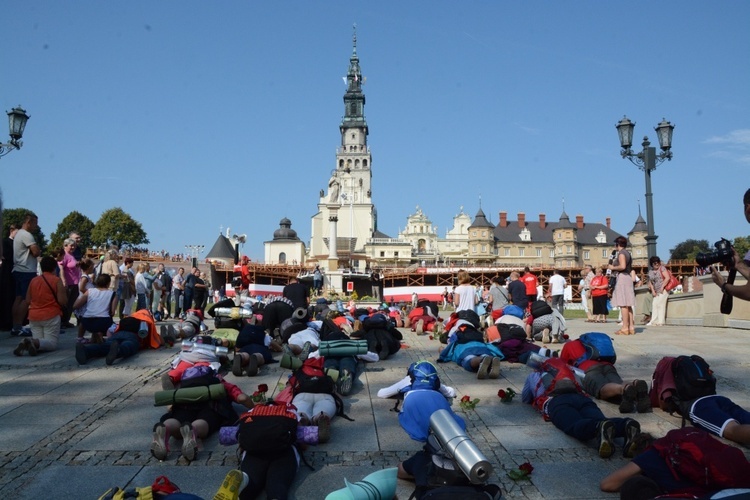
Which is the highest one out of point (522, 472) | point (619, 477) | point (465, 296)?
point (465, 296)

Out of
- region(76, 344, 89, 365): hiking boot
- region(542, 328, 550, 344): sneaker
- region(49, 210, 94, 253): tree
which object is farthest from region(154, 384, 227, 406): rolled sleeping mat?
region(49, 210, 94, 253): tree

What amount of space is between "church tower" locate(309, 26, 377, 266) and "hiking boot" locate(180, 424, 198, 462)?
107281mm

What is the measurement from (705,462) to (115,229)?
92971 mm

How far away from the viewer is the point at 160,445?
5078mm

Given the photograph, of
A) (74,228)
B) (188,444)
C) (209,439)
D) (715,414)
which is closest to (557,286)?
(715,414)

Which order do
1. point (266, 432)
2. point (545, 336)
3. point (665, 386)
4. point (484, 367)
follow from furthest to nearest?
point (545, 336)
point (484, 367)
point (665, 386)
point (266, 432)

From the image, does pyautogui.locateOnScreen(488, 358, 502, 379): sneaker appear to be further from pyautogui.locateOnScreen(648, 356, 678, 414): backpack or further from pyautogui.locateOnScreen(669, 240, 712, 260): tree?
pyautogui.locateOnScreen(669, 240, 712, 260): tree

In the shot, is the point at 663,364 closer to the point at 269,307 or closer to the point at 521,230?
the point at 269,307

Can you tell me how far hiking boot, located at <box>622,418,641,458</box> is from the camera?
15.9 ft

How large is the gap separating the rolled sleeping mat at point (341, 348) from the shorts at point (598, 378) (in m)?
3.01

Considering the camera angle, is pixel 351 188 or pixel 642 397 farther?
pixel 351 188

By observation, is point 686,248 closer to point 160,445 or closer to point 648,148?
point 648,148

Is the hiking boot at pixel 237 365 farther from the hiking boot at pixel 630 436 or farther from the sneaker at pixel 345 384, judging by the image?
the hiking boot at pixel 630 436

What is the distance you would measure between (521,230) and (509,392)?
121 m
